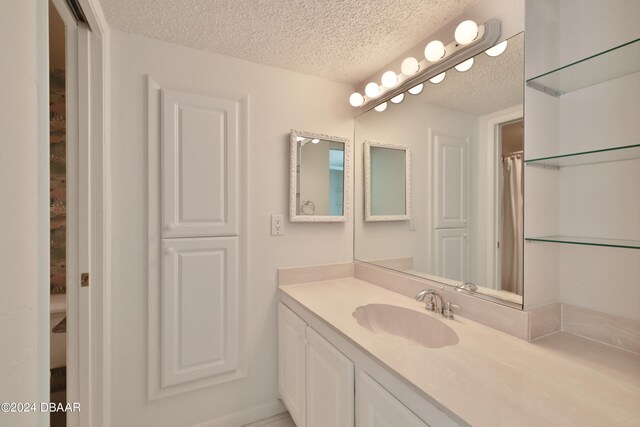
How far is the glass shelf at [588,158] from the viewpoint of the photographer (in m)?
0.88

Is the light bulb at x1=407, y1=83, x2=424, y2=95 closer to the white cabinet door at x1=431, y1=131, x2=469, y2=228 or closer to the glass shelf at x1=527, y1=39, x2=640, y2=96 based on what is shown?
the white cabinet door at x1=431, y1=131, x2=469, y2=228

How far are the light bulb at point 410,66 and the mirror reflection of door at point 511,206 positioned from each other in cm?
55

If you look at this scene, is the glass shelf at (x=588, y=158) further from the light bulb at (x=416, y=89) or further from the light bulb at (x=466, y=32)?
the light bulb at (x=416, y=89)

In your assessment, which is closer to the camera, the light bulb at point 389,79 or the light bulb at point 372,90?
the light bulb at point 389,79

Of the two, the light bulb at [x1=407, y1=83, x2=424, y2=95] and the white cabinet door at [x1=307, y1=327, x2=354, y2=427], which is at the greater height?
the light bulb at [x1=407, y1=83, x2=424, y2=95]

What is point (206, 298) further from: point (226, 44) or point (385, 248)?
point (226, 44)

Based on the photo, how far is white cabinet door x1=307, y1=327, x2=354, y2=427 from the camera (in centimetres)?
106

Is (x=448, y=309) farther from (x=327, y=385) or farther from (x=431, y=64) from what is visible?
(x=431, y=64)

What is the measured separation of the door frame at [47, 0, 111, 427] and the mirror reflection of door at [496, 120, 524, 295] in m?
1.73

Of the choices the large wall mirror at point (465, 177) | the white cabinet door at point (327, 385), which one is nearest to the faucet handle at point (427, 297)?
the large wall mirror at point (465, 177)

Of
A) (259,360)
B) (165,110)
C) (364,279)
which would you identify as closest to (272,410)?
(259,360)

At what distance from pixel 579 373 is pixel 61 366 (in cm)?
248

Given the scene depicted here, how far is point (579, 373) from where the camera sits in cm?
82

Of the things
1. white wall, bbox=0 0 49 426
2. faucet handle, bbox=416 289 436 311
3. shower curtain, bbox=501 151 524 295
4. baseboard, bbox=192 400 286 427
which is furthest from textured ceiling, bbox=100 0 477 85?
baseboard, bbox=192 400 286 427
